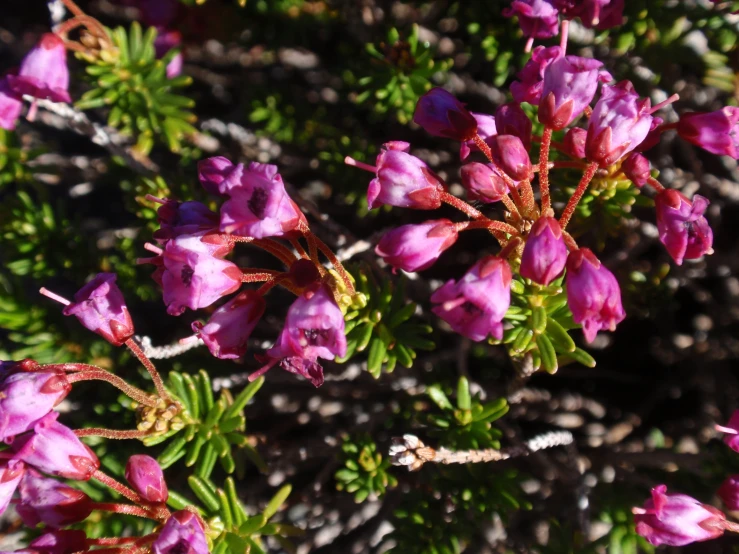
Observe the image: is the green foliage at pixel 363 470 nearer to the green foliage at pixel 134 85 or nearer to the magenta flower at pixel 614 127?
the magenta flower at pixel 614 127

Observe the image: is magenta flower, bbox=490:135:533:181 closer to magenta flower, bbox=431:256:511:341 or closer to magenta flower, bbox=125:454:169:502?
magenta flower, bbox=431:256:511:341

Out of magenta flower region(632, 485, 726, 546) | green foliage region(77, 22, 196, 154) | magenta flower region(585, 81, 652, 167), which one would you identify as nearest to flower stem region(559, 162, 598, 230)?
magenta flower region(585, 81, 652, 167)

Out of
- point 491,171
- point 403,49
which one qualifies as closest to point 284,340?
point 491,171

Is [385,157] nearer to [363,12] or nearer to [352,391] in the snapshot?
[352,391]

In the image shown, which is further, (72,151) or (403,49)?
(72,151)

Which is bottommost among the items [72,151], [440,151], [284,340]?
[72,151]

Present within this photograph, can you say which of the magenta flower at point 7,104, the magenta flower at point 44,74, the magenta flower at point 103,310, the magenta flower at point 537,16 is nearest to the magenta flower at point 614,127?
the magenta flower at point 537,16

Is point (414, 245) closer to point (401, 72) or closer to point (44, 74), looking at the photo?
point (401, 72)
